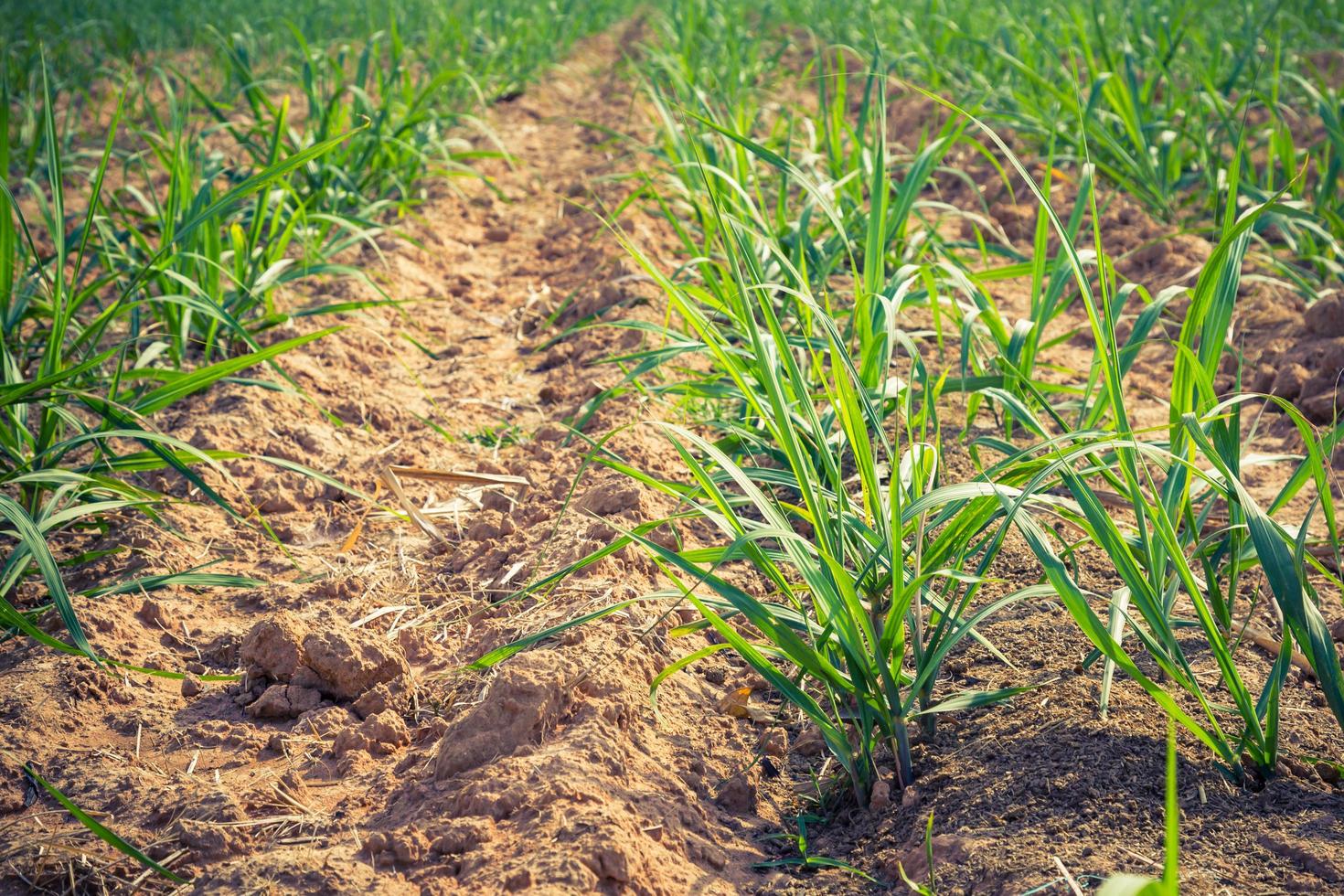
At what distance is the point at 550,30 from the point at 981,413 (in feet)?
19.4

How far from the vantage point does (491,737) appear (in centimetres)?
146

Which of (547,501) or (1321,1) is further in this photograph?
(1321,1)

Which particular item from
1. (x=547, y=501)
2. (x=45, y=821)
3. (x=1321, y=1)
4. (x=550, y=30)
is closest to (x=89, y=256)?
(x=547, y=501)

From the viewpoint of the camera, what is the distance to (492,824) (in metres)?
1.31

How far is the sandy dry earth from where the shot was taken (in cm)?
125

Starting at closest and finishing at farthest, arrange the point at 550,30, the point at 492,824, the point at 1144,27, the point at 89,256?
the point at 492,824 → the point at 89,256 → the point at 1144,27 → the point at 550,30

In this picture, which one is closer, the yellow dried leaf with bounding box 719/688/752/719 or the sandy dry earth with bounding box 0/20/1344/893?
the sandy dry earth with bounding box 0/20/1344/893

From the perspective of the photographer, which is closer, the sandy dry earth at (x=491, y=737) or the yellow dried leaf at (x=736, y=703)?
the sandy dry earth at (x=491, y=737)

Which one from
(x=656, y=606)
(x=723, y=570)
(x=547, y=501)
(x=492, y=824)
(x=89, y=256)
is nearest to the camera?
(x=492, y=824)

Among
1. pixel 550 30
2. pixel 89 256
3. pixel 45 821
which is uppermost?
pixel 550 30

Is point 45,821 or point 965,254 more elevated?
point 965,254

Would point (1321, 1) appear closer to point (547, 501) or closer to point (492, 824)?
point (547, 501)

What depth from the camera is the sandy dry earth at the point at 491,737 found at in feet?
4.09

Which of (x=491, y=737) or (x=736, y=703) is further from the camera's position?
(x=736, y=703)
